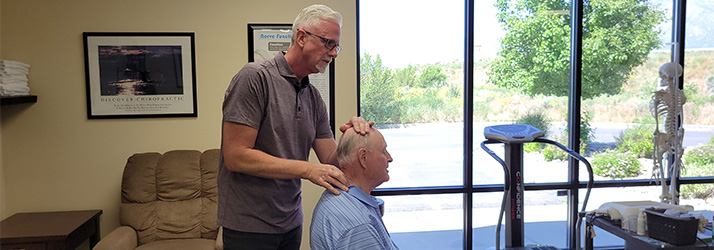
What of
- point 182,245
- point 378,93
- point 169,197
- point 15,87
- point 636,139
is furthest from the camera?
point 636,139

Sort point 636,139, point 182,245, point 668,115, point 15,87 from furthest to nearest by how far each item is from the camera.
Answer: point 636,139, point 668,115, point 15,87, point 182,245

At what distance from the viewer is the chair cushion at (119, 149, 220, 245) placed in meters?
3.39

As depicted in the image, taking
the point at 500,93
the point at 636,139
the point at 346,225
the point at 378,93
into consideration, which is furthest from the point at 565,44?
the point at 346,225

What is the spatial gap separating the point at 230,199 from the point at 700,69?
161 inches

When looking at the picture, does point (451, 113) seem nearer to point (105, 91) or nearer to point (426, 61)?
point (426, 61)

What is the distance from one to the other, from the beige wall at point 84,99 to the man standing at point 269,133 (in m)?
2.02

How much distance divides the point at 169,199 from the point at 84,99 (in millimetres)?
913

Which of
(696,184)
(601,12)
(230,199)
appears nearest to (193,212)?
(230,199)

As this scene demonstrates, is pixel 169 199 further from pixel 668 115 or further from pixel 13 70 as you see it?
pixel 668 115

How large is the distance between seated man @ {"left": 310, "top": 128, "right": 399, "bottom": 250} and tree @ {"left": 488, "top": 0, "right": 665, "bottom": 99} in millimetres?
2588

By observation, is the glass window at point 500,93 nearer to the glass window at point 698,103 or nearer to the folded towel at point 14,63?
the glass window at point 698,103

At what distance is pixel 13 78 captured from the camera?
10.9 ft

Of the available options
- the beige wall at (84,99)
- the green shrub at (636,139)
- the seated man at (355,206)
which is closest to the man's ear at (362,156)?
the seated man at (355,206)

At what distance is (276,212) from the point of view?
186 centimetres
